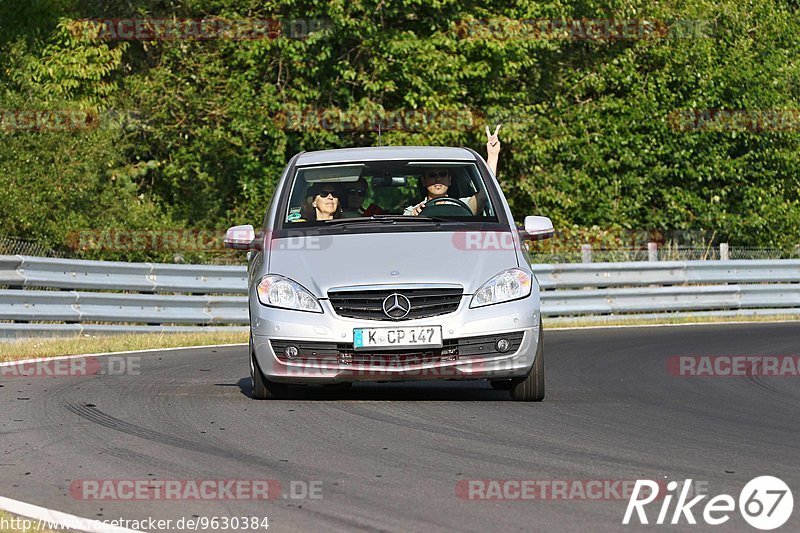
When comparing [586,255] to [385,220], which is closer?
[385,220]

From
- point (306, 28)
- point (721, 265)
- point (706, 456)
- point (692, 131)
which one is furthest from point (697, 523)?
point (692, 131)

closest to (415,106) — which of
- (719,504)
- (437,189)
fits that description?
(437,189)

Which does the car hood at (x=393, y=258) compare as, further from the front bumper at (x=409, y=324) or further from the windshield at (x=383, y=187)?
the windshield at (x=383, y=187)

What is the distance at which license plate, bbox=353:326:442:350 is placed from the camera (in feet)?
28.2
